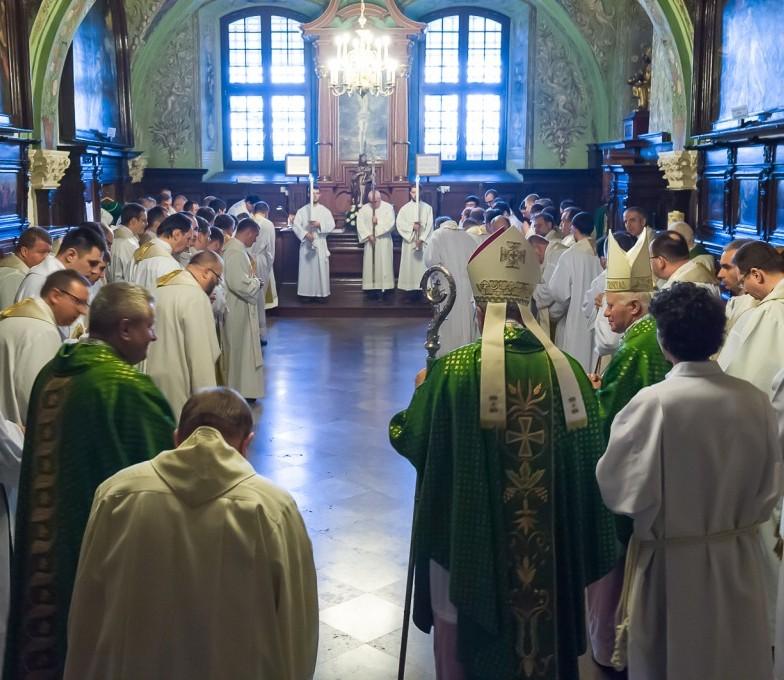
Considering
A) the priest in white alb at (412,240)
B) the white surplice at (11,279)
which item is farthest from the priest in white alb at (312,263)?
the white surplice at (11,279)

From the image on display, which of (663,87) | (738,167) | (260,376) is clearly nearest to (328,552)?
(260,376)

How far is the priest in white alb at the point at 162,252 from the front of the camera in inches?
300

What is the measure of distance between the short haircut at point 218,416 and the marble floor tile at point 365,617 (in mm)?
2421

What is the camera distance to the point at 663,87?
13.6m

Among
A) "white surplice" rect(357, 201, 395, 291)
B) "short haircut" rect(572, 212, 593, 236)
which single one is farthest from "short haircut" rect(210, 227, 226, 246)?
"white surplice" rect(357, 201, 395, 291)

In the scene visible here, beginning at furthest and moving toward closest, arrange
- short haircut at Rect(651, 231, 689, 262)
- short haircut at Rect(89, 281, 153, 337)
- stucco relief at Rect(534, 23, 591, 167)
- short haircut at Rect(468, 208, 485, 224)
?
1. stucco relief at Rect(534, 23, 591, 167)
2. short haircut at Rect(468, 208, 485, 224)
3. short haircut at Rect(651, 231, 689, 262)
4. short haircut at Rect(89, 281, 153, 337)

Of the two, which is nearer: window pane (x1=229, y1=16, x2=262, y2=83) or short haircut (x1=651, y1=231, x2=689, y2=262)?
short haircut (x1=651, y1=231, x2=689, y2=262)

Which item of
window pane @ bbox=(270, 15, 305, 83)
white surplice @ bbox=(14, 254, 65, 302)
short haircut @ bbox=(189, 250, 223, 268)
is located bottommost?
white surplice @ bbox=(14, 254, 65, 302)

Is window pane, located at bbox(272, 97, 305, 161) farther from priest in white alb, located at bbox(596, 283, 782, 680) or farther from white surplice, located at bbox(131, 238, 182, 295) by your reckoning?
priest in white alb, located at bbox(596, 283, 782, 680)

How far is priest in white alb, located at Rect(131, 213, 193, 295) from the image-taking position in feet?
25.0

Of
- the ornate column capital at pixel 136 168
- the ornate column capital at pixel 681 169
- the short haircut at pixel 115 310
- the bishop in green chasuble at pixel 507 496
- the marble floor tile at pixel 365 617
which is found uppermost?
the ornate column capital at pixel 136 168

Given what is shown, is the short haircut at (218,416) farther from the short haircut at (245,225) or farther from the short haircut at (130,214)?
the short haircut at (130,214)

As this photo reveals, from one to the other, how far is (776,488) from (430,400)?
1.23 metres

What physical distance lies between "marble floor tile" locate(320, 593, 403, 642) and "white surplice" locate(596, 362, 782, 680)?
5.05 feet
